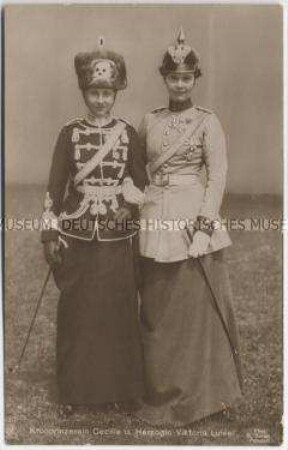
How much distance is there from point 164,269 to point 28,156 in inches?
23.7

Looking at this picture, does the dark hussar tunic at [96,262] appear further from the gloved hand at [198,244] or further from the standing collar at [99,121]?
the gloved hand at [198,244]

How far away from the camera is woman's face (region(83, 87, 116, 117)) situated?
2121 mm

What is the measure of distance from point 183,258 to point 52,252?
0.43m

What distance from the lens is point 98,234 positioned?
2.13 m

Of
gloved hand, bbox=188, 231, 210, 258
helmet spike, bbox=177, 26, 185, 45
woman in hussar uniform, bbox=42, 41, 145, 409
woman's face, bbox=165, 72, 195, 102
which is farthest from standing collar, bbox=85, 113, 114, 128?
gloved hand, bbox=188, 231, 210, 258

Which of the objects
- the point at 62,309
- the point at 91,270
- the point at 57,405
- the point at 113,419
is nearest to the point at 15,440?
the point at 57,405

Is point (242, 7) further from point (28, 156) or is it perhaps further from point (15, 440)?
point (15, 440)

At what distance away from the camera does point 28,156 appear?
2.21 m

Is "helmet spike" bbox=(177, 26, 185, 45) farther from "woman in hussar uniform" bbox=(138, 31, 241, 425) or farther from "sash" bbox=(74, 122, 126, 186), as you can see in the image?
"sash" bbox=(74, 122, 126, 186)

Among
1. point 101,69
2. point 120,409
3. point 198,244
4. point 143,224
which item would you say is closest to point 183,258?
point 198,244

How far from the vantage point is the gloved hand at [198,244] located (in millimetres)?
2111

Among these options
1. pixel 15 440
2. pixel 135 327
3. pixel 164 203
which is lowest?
pixel 15 440

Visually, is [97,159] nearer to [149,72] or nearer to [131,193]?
[131,193]

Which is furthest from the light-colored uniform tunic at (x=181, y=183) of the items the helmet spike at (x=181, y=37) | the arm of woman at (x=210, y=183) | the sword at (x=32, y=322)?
the sword at (x=32, y=322)
